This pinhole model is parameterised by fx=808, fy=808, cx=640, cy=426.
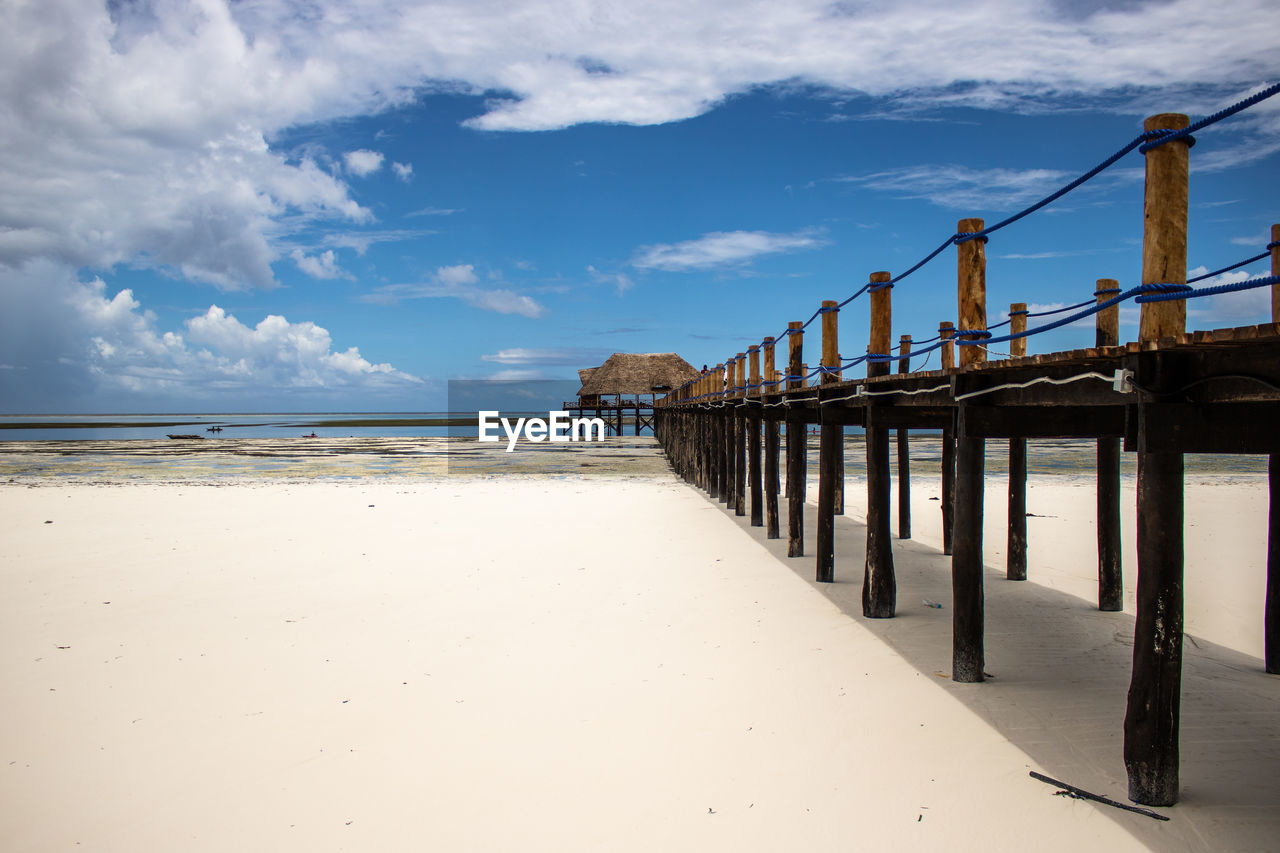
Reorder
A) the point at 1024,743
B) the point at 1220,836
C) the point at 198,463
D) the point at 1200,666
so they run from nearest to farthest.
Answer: the point at 1220,836
the point at 1024,743
the point at 1200,666
the point at 198,463

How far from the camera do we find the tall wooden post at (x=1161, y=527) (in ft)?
12.3

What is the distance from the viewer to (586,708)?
17.9ft

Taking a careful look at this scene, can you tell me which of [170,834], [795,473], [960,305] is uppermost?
[960,305]

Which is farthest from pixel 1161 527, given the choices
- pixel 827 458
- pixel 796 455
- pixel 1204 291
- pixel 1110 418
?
A: pixel 796 455

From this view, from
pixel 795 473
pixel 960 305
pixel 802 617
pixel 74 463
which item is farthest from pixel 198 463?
pixel 960 305

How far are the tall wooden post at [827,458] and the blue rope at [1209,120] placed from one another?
4.82m

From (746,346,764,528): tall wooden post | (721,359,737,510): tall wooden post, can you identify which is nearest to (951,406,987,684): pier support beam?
(746,346,764,528): tall wooden post

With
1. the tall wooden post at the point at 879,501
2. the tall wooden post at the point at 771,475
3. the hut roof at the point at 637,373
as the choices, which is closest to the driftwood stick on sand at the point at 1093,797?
the tall wooden post at the point at 879,501

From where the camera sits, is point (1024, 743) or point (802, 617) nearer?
point (1024, 743)

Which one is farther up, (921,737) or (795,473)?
(795,473)

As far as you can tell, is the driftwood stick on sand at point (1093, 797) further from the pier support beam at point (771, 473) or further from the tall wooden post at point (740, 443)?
the tall wooden post at point (740, 443)

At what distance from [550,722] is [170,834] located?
Answer: 7.00 ft

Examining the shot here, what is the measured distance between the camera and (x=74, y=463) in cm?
3167

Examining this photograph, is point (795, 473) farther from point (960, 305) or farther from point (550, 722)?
point (550, 722)
